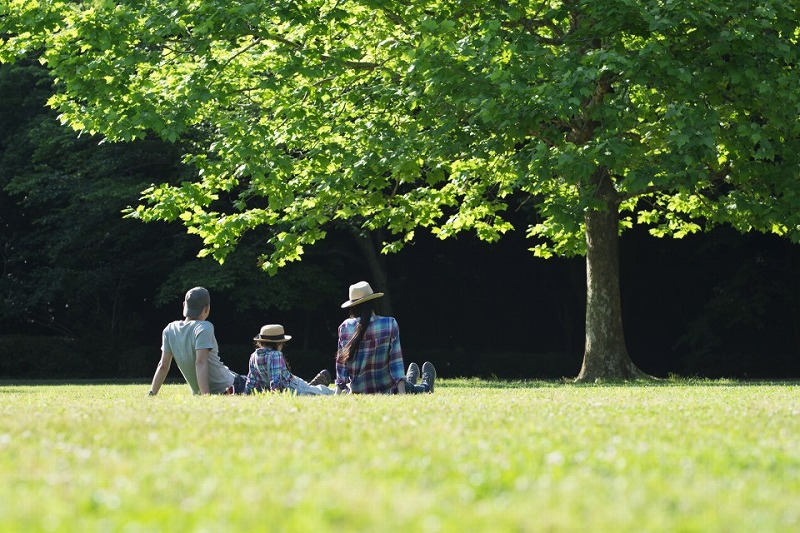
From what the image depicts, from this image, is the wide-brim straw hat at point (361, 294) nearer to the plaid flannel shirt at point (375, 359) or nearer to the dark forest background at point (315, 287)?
the plaid flannel shirt at point (375, 359)

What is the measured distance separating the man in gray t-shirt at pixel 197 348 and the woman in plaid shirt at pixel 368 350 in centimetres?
147

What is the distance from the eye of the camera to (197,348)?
45.1 feet

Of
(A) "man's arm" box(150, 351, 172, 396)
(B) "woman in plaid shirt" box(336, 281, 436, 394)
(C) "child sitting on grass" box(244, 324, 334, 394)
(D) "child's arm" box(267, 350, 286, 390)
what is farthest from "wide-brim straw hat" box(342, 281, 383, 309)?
(A) "man's arm" box(150, 351, 172, 396)

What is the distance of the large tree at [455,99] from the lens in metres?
19.5

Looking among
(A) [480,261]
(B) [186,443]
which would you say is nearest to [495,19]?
(B) [186,443]

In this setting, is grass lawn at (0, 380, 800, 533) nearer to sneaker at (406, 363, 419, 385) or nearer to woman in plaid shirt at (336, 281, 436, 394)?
woman in plaid shirt at (336, 281, 436, 394)

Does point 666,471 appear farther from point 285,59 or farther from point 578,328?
point 578,328

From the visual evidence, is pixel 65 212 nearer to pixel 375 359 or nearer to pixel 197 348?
pixel 197 348

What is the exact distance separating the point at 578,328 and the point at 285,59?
2320cm

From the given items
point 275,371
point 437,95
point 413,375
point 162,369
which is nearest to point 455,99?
point 437,95

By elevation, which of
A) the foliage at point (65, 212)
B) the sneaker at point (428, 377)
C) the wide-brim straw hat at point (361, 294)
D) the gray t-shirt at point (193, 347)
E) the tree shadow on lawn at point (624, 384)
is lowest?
the tree shadow on lawn at point (624, 384)

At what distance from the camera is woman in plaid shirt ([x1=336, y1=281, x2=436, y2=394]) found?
14.1 metres

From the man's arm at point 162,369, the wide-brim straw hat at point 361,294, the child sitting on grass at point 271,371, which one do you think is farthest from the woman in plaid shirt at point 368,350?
the man's arm at point 162,369

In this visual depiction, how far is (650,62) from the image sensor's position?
64.1 ft
